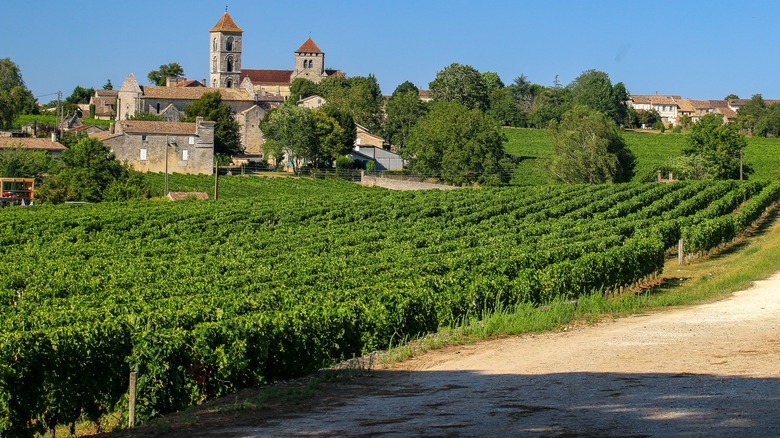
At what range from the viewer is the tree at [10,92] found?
359ft

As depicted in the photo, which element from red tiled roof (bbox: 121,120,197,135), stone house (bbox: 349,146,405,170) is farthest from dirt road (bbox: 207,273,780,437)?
stone house (bbox: 349,146,405,170)

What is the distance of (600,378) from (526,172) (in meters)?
85.6

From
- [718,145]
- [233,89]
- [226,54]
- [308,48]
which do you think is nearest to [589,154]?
[718,145]

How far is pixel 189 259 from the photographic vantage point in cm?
3366

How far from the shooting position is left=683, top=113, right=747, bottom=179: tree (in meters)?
93.6

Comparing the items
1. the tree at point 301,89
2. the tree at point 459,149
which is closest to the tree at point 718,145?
the tree at point 459,149

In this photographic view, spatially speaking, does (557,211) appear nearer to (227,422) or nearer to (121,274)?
(121,274)

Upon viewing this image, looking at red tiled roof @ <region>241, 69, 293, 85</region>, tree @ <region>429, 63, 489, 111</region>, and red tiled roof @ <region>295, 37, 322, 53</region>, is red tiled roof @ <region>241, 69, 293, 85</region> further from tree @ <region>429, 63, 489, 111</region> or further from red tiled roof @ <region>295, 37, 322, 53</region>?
tree @ <region>429, 63, 489, 111</region>

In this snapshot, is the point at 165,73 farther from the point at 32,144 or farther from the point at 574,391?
the point at 574,391

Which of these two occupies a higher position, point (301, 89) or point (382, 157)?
point (301, 89)

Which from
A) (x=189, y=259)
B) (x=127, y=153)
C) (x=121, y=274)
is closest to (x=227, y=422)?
(x=121, y=274)

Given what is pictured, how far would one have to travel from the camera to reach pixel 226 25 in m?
161

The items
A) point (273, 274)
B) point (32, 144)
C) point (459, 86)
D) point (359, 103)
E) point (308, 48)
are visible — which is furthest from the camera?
point (308, 48)

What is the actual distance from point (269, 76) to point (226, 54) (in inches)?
857
